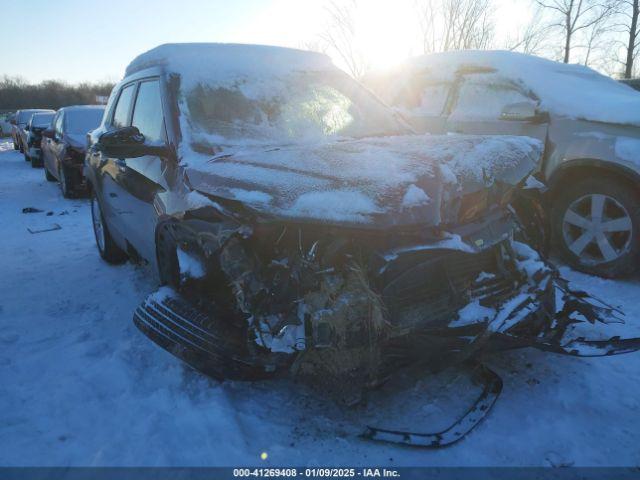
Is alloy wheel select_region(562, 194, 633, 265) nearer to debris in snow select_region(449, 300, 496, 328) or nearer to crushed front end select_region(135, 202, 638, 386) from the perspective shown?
crushed front end select_region(135, 202, 638, 386)

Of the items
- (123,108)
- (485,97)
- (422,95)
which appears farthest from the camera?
(422,95)

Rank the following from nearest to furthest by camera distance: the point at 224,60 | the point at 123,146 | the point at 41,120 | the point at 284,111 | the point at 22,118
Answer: the point at 123,146
the point at 284,111
the point at 224,60
the point at 41,120
the point at 22,118

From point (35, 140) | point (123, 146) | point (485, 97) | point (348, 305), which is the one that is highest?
point (485, 97)

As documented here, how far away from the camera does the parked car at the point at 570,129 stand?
3547 millimetres

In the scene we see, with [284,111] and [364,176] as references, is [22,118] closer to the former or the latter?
[284,111]

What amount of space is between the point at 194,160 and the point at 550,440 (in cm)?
228

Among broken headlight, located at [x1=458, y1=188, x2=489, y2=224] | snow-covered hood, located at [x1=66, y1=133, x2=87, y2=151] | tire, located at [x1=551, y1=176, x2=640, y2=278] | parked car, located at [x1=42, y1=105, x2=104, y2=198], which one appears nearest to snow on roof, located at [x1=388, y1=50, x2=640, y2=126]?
tire, located at [x1=551, y1=176, x2=640, y2=278]

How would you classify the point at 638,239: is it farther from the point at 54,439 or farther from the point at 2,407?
the point at 2,407

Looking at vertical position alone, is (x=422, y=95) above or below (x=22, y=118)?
above

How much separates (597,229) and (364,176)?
107 inches

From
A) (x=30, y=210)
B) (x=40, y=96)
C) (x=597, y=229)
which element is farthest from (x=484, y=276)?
(x=40, y=96)

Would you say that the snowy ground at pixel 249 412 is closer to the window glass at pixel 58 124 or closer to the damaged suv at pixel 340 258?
the damaged suv at pixel 340 258

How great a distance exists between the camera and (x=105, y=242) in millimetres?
4539

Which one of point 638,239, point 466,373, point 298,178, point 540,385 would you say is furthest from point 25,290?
point 638,239
